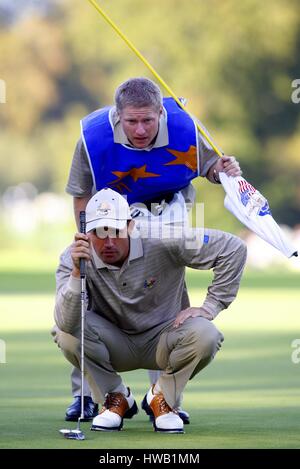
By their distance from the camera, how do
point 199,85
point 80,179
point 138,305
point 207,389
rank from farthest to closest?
point 199,85, point 207,389, point 80,179, point 138,305

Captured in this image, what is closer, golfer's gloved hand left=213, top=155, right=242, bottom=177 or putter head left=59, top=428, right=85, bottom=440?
putter head left=59, top=428, right=85, bottom=440

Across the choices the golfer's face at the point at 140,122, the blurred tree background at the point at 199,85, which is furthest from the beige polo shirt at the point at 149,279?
the blurred tree background at the point at 199,85

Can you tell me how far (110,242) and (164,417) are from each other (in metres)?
0.92

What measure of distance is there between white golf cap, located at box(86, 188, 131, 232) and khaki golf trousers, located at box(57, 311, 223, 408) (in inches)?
25.5

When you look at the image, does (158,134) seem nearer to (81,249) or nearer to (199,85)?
(81,249)

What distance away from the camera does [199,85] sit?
1708 inches

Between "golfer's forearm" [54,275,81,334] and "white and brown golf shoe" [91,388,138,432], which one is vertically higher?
"golfer's forearm" [54,275,81,334]

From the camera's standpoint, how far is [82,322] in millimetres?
6977

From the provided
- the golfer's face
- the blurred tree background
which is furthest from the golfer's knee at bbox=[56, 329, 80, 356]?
the blurred tree background

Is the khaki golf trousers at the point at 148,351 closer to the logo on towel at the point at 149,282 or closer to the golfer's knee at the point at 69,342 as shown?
the golfer's knee at the point at 69,342

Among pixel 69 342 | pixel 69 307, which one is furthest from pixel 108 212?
pixel 69 342

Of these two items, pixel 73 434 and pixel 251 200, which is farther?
pixel 251 200

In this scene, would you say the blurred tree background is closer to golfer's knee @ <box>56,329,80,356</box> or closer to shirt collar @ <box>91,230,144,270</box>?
golfer's knee @ <box>56,329,80,356</box>

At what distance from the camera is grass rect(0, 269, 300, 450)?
22.2 ft
